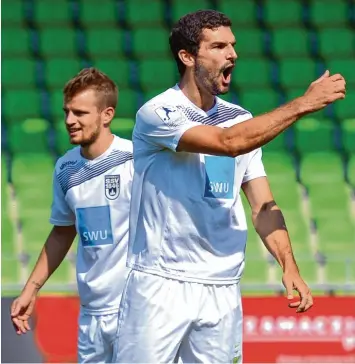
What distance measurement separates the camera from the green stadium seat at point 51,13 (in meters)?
12.0

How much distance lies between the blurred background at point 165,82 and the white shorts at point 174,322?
456 cm

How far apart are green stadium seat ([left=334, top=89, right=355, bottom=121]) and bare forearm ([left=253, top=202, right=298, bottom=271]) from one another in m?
6.90

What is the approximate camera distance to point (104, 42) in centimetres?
1178

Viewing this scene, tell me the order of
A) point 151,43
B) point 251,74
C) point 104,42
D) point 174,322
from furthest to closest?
point 104,42
point 151,43
point 251,74
point 174,322

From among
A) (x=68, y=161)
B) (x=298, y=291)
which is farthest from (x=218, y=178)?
(x=68, y=161)

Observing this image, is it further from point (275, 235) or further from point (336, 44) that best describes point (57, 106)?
point (275, 235)

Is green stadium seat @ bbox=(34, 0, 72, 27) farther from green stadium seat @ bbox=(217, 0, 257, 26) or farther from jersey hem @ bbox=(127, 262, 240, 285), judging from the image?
jersey hem @ bbox=(127, 262, 240, 285)

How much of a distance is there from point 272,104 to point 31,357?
456 centimetres

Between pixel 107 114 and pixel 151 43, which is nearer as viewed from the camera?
pixel 107 114

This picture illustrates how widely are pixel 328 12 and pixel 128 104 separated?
246 centimetres

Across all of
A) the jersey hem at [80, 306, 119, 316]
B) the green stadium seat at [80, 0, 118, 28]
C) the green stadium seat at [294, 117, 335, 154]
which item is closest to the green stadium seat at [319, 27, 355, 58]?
the green stadium seat at [294, 117, 335, 154]

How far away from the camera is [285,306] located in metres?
7.15

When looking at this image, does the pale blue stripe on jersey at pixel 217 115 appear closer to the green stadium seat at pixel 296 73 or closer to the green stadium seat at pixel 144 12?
the green stadium seat at pixel 296 73

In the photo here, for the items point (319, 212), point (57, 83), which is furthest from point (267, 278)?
point (57, 83)
